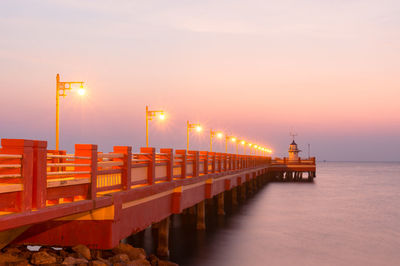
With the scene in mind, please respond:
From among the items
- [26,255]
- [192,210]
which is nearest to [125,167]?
[26,255]

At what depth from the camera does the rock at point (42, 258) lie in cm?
962

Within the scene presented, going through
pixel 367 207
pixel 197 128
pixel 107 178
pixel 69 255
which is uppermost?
pixel 197 128

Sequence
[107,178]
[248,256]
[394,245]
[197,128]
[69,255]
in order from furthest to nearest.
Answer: [197,128] < [394,245] < [248,256] < [107,178] < [69,255]

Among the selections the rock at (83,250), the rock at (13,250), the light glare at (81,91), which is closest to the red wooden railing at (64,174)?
the rock at (83,250)

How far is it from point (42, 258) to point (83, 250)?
3.47 feet

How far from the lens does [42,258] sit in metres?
9.69

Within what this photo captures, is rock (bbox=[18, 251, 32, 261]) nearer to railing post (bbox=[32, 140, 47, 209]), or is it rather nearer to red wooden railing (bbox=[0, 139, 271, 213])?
red wooden railing (bbox=[0, 139, 271, 213])

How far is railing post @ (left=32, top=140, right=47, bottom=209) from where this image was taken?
8.15 meters

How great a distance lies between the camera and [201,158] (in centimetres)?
2333

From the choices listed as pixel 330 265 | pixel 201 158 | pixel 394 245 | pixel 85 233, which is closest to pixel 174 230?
pixel 201 158

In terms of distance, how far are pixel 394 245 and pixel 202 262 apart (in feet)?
40.8

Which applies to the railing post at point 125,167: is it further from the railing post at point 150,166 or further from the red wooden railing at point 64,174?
the railing post at point 150,166

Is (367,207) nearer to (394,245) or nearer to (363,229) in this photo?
(363,229)

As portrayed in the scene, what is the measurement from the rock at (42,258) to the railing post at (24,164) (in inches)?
88.0
